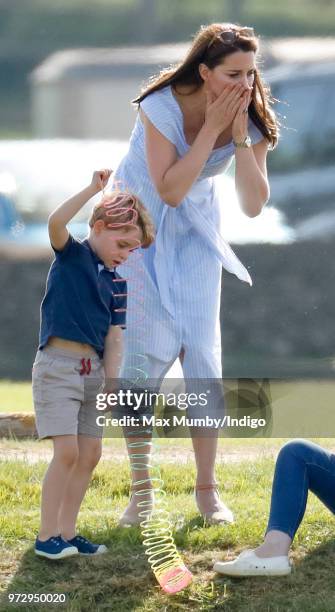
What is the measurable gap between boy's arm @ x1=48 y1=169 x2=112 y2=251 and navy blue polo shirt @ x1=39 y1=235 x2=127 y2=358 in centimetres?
8

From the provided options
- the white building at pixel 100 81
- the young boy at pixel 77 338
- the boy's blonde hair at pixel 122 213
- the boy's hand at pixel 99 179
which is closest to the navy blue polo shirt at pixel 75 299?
the young boy at pixel 77 338

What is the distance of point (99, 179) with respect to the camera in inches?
133

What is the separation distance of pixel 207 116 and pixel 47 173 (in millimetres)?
4787

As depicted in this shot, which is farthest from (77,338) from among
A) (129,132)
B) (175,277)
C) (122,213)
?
(129,132)

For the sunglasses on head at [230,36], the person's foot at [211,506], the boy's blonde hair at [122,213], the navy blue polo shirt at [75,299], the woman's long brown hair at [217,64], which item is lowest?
the person's foot at [211,506]

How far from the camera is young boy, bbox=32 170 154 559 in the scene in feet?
11.5

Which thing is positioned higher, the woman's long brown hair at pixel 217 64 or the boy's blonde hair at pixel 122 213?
the woman's long brown hair at pixel 217 64

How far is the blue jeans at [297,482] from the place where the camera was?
3.42m

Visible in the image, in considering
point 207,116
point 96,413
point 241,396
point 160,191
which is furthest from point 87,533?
point 241,396

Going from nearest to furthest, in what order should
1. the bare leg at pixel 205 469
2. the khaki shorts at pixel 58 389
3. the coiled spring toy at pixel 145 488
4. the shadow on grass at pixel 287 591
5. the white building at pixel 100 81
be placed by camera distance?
the shadow on grass at pixel 287 591 < the coiled spring toy at pixel 145 488 < the khaki shorts at pixel 58 389 < the bare leg at pixel 205 469 < the white building at pixel 100 81

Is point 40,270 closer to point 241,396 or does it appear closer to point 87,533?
point 241,396

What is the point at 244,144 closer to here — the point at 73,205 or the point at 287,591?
the point at 73,205

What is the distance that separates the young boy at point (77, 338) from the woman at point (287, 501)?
52 centimetres

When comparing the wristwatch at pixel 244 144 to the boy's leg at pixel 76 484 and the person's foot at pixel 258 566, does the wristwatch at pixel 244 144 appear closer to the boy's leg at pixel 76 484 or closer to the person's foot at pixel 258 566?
the boy's leg at pixel 76 484
